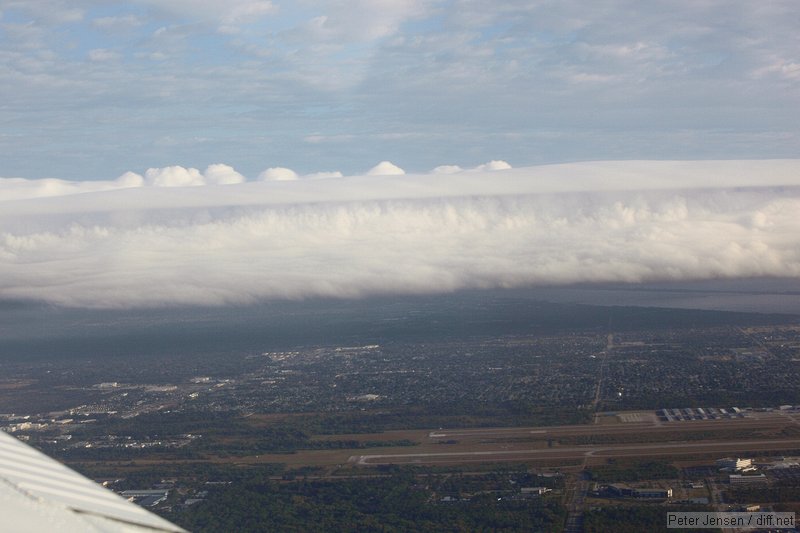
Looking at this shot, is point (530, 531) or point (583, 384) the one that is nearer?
point (530, 531)

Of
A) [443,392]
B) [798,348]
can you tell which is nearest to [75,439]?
[443,392]

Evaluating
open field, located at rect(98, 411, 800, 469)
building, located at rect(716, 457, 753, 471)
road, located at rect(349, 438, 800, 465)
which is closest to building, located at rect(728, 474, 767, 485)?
building, located at rect(716, 457, 753, 471)

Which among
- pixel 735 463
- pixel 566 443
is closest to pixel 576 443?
pixel 566 443

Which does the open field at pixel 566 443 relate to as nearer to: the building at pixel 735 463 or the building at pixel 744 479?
the building at pixel 735 463

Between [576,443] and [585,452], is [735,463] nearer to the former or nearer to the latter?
[585,452]

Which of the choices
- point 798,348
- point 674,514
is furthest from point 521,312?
point 674,514

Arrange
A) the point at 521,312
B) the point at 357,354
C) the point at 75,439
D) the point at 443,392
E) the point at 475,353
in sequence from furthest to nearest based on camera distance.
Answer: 1. the point at 521,312
2. the point at 357,354
3. the point at 475,353
4. the point at 443,392
5. the point at 75,439

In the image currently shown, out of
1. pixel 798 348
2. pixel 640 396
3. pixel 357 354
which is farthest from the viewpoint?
pixel 357 354

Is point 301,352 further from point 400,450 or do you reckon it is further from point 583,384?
point 400,450
